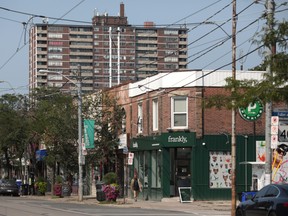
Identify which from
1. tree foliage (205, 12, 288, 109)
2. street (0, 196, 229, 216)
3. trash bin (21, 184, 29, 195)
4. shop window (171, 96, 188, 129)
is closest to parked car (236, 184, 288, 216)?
tree foliage (205, 12, 288, 109)

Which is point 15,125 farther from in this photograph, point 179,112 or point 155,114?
point 179,112

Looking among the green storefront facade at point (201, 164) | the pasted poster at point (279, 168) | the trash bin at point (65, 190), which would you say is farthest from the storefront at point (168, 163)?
the pasted poster at point (279, 168)

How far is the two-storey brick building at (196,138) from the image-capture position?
39031mm

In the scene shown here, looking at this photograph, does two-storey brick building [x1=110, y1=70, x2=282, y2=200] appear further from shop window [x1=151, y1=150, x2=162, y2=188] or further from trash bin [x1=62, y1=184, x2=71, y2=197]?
trash bin [x1=62, y1=184, x2=71, y2=197]

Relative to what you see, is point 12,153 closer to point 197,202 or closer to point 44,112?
point 44,112

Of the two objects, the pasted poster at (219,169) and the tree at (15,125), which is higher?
the tree at (15,125)

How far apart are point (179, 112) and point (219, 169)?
4217mm

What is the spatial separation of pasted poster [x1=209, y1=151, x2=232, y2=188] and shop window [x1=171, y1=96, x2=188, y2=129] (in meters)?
2.54

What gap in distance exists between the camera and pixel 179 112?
39875 millimetres

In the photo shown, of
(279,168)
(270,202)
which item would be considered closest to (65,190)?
(279,168)

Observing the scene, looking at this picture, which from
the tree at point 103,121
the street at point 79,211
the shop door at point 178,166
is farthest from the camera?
the tree at point 103,121

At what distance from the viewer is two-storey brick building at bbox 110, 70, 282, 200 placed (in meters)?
39.0

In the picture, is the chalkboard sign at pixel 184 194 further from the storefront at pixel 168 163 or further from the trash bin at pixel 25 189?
the trash bin at pixel 25 189

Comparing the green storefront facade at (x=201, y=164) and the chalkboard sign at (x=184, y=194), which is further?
the green storefront facade at (x=201, y=164)
